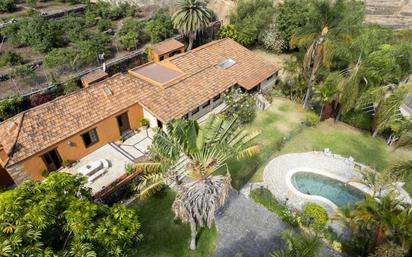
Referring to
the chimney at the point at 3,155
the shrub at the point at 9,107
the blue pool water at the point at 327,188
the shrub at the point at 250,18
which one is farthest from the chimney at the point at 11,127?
the shrub at the point at 250,18

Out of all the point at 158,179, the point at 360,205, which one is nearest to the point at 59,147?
the point at 158,179

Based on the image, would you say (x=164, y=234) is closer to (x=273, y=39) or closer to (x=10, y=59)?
(x=10, y=59)

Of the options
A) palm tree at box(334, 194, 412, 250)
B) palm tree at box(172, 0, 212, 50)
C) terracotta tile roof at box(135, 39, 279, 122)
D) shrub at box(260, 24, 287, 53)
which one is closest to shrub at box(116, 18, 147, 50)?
palm tree at box(172, 0, 212, 50)

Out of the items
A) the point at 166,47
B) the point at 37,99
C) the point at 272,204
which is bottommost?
the point at 272,204

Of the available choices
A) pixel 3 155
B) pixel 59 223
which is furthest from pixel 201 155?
pixel 3 155

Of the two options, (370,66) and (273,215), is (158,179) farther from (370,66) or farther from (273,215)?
(370,66)

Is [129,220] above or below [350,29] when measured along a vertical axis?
below
